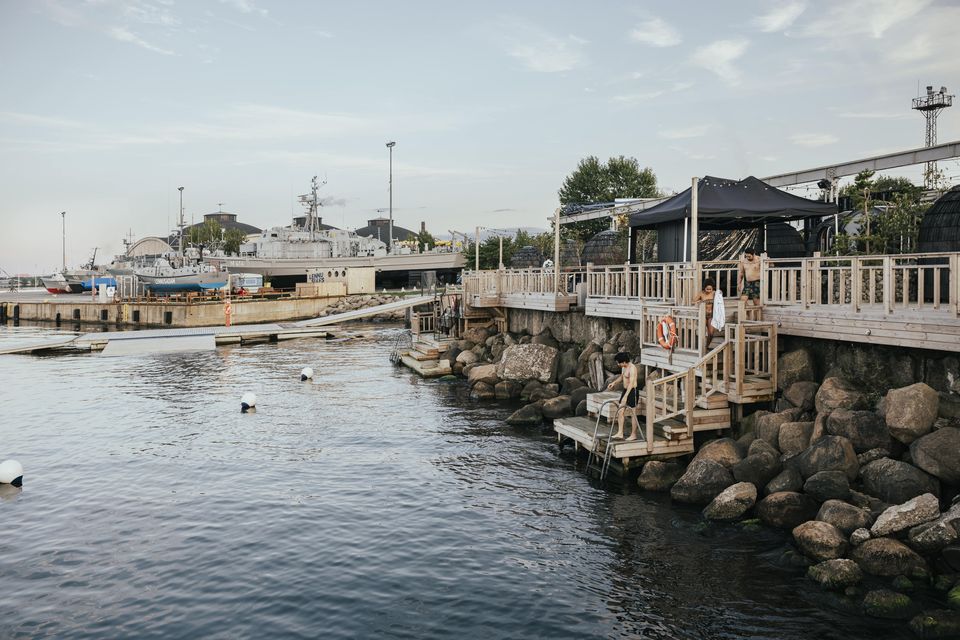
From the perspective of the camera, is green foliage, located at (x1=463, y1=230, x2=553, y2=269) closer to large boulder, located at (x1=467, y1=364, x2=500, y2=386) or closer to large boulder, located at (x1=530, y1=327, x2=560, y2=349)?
large boulder, located at (x1=530, y1=327, x2=560, y2=349)

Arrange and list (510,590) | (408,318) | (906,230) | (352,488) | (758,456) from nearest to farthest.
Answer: (510,590), (758,456), (352,488), (906,230), (408,318)

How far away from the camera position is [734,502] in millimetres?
12062

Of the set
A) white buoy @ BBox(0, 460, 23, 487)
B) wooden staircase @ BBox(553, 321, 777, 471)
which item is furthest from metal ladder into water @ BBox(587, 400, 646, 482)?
white buoy @ BBox(0, 460, 23, 487)

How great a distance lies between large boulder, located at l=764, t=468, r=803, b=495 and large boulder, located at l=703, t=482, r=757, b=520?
33cm

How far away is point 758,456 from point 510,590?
5419 mm

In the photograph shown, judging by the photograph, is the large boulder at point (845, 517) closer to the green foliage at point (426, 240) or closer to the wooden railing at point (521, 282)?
the wooden railing at point (521, 282)

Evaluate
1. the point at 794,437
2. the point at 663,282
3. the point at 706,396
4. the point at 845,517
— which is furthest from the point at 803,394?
the point at 663,282

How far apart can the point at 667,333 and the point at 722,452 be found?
11.2 feet

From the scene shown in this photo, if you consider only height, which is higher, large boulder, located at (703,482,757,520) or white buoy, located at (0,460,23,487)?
large boulder, located at (703,482,757,520)

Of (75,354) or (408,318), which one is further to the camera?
(408,318)

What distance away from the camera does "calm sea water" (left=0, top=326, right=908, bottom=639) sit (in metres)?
9.28

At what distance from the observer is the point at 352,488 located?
14781 mm

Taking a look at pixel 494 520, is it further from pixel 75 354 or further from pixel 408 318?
pixel 408 318

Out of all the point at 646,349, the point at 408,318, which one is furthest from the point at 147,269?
the point at 646,349
